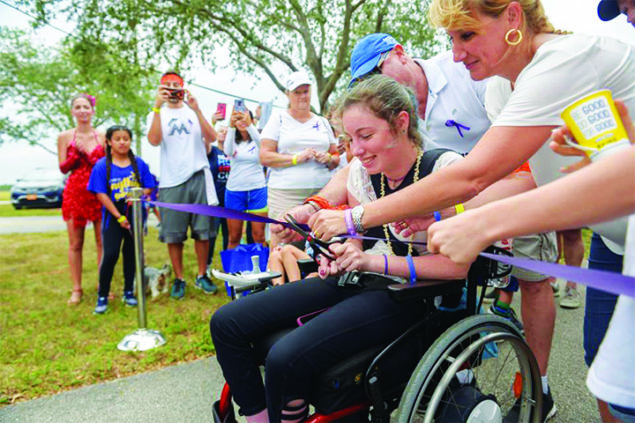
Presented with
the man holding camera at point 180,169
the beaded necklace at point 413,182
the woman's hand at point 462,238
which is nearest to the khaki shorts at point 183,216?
the man holding camera at point 180,169

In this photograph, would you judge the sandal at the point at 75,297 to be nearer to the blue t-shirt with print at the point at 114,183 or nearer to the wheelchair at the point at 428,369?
the blue t-shirt with print at the point at 114,183

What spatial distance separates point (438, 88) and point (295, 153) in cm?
166

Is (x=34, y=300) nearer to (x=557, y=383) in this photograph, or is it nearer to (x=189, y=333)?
(x=189, y=333)

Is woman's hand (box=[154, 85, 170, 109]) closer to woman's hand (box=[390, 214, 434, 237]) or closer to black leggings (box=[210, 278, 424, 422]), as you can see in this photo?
black leggings (box=[210, 278, 424, 422])

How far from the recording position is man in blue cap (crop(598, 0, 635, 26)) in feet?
5.07

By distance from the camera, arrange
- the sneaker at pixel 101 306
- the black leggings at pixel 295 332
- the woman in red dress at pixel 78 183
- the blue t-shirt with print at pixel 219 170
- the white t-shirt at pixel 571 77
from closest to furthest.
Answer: the white t-shirt at pixel 571 77 < the black leggings at pixel 295 332 < the sneaker at pixel 101 306 < the woman in red dress at pixel 78 183 < the blue t-shirt with print at pixel 219 170

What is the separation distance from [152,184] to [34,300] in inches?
64.5

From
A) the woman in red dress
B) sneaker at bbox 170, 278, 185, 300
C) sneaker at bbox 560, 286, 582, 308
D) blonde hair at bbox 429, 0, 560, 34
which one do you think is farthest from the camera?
sneaker at bbox 560, 286, 582, 308

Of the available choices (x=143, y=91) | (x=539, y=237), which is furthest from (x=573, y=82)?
(x=143, y=91)

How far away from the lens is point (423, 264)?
1634mm

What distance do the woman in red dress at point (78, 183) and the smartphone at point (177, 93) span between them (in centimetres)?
101

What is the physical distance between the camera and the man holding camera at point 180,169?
421 cm

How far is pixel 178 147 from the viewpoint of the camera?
4242 mm

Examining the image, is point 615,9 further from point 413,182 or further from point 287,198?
point 287,198
